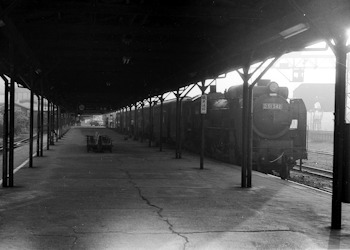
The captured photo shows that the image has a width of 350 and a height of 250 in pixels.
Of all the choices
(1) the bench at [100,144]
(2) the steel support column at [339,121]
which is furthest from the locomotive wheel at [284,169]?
(1) the bench at [100,144]

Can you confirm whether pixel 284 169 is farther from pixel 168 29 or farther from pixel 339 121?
pixel 339 121

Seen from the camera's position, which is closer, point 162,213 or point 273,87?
point 162,213

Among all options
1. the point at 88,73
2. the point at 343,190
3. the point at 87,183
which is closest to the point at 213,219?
the point at 343,190

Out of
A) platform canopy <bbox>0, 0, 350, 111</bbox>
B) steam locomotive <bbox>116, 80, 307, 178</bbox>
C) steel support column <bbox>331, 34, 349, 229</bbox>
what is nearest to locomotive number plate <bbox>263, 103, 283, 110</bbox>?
steam locomotive <bbox>116, 80, 307, 178</bbox>

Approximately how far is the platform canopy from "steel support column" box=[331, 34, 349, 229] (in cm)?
30

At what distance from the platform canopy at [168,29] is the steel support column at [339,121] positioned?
0.30m

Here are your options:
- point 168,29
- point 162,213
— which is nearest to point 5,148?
point 162,213

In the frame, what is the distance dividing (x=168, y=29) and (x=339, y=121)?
5259mm

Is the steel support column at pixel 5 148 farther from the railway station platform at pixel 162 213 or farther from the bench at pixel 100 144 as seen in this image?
the bench at pixel 100 144

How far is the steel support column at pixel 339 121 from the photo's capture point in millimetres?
6824

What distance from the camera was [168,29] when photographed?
34.8 ft

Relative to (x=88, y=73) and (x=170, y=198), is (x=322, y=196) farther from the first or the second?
(x=88, y=73)

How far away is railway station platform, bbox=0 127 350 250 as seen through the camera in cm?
602

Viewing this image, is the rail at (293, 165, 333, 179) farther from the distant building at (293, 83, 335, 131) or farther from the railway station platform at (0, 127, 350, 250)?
the distant building at (293, 83, 335, 131)
